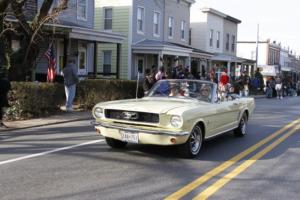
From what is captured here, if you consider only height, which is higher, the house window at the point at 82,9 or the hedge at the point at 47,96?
the house window at the point at 82,9

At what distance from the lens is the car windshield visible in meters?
9.70

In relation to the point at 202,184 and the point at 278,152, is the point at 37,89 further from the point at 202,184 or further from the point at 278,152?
the point at 202,184

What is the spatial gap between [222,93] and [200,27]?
33.2 m

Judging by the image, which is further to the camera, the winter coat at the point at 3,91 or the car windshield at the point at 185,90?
the winter coat at the point at 3,91

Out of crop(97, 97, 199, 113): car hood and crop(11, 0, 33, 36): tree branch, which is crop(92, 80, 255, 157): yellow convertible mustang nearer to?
crop(97, 97, 199, 113): car hood

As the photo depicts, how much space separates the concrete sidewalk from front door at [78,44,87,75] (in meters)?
11.4

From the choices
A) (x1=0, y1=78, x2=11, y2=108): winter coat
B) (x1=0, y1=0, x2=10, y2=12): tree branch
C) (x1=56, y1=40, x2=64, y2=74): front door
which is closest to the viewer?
(x1=0, y1=78, x2=11, y2=108): winter coat

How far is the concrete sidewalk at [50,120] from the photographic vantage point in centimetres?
1242

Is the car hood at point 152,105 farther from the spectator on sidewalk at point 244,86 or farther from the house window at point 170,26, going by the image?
the house window at point 170,26

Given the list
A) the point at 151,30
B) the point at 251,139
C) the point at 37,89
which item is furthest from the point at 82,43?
the point at 251,139

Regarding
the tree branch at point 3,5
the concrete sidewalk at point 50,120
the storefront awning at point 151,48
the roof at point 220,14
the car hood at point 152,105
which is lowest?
the concrete sidewalk at point 50,120

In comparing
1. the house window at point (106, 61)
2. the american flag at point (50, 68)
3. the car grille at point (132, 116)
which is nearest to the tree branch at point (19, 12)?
the american flag at point (50, 68)

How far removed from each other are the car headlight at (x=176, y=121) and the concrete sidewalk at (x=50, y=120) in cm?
532

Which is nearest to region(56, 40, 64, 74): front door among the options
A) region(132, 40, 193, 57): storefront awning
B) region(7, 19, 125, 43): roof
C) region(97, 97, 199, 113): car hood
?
region(7, 19, 125, 43): roof
